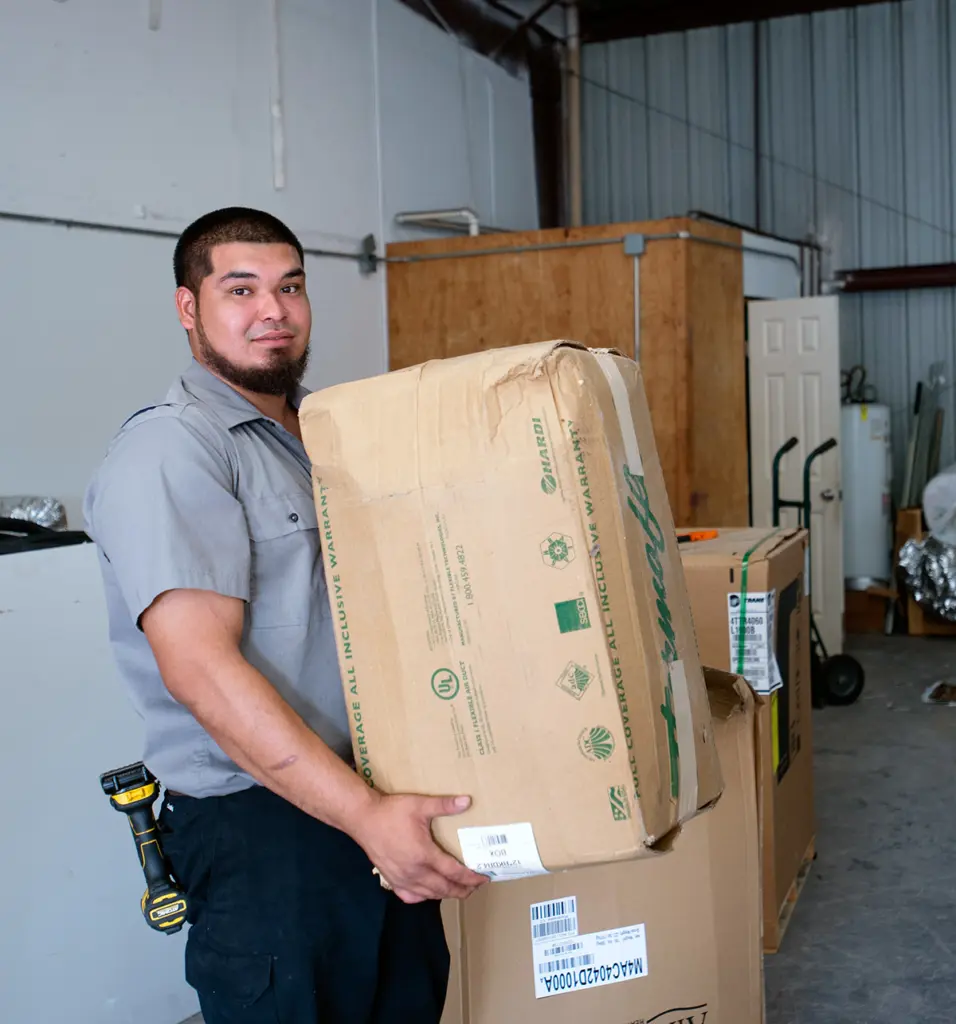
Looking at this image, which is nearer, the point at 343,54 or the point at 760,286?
the point at 343,54

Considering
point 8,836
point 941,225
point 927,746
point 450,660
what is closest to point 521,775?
point 450,660

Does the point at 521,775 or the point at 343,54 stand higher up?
the point at 343,54

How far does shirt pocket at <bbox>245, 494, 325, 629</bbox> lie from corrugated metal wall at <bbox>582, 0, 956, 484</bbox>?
19.5 ft

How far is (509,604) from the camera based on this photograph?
113 centimetres

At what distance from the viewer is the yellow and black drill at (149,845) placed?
1419 millimetres

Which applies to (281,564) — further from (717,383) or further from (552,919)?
(717,383)

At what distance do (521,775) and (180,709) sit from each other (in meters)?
0.46

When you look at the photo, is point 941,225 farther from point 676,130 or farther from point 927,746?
point 927,746

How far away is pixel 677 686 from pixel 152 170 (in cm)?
297

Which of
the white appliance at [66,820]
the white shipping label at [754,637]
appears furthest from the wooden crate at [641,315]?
the white appliance at [66,820]

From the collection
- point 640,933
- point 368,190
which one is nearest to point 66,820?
point 640,933

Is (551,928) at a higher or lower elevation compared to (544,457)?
lower

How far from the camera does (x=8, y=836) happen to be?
2062mm

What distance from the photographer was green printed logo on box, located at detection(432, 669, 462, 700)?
1.16 meters
